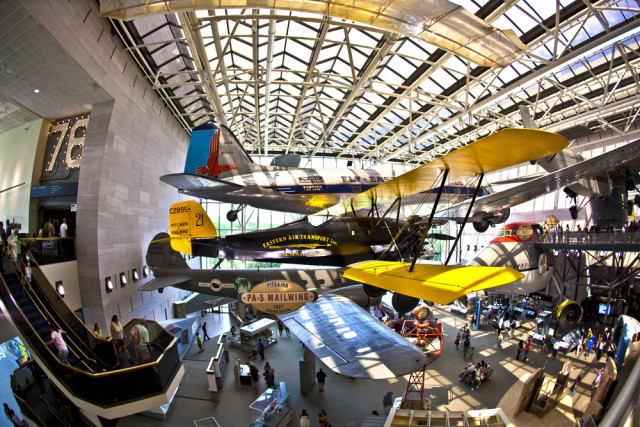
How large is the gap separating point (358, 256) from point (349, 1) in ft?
21.2

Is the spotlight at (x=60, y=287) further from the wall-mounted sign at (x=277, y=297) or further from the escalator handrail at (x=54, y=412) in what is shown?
the wall-mounted sign at (x=277, y=297)

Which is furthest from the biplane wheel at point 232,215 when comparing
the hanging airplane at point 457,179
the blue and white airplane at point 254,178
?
the hanging airplane at point 457,179

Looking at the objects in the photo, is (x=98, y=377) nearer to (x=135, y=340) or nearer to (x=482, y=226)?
(x=135, y=340)

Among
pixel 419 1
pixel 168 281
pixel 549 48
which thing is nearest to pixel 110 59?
pixel 168 281

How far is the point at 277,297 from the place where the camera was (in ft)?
22.0

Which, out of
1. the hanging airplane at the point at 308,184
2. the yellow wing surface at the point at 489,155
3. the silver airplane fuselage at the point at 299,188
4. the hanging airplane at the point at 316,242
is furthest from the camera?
the silver airplane fuselage at the point at 299,188

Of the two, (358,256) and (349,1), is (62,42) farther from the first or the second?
(358,256)

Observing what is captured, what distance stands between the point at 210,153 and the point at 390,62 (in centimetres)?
974

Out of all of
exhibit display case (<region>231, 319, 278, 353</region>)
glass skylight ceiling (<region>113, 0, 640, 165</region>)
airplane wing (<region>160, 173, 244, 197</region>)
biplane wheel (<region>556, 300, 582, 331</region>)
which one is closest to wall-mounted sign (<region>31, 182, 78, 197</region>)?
airplane wing (<region>160, 173, 244, 197</region>)

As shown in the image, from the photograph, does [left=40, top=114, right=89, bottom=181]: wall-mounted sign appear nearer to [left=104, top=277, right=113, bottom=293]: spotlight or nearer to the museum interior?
the museum interior

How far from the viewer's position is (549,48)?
10.8 m

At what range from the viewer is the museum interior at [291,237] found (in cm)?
560

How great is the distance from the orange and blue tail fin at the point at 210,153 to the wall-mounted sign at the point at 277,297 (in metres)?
5.94

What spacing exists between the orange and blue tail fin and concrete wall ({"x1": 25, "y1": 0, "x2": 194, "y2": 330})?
267 centimetres
